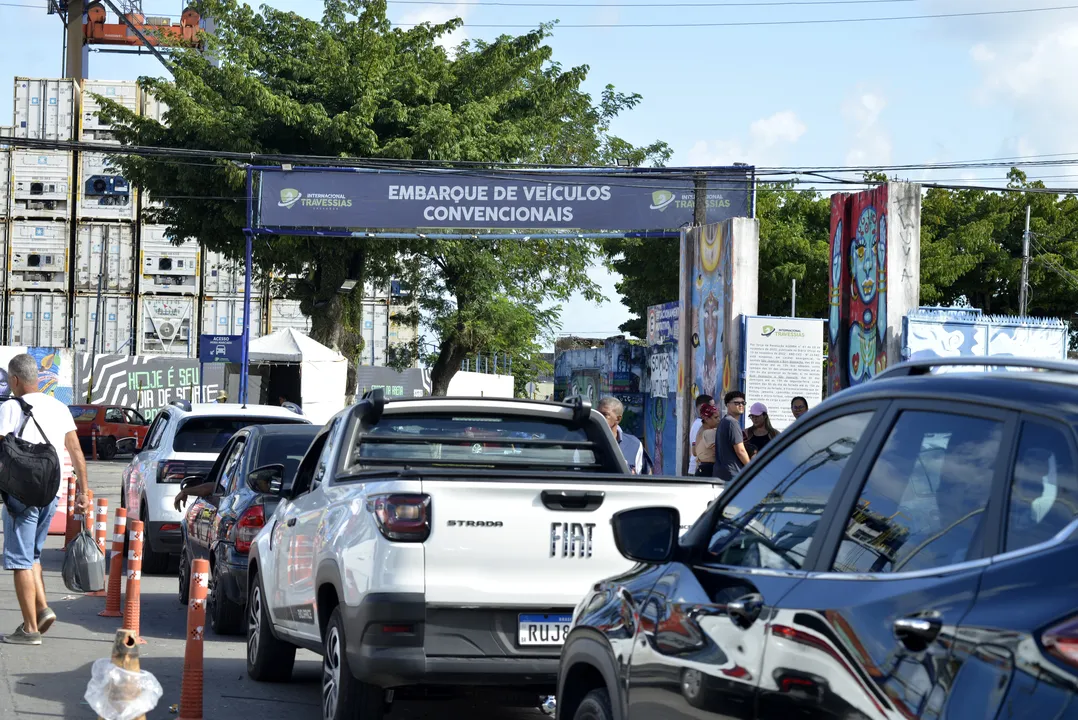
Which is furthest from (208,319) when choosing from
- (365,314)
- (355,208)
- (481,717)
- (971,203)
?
(481,717)

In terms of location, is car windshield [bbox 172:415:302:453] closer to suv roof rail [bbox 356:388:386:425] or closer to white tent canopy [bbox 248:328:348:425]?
suv roof rail [bbox 356:388:386:425]

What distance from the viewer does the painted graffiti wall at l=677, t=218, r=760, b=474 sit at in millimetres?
19891

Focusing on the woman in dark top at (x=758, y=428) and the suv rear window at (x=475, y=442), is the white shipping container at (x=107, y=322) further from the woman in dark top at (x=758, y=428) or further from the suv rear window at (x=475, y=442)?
the suv rear window at (x=475, y=442)

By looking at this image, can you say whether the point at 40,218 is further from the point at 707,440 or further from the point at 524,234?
the point at 707,440

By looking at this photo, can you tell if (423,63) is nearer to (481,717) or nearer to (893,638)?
(481,717)

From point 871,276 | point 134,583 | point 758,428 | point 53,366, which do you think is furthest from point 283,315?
point 134,583

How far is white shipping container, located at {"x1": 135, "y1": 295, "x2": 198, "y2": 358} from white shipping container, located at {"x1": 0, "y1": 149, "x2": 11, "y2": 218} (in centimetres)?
707

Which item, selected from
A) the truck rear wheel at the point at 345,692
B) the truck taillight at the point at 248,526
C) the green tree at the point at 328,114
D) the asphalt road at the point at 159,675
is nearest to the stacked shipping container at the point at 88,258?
the green tree at the point at 328,114

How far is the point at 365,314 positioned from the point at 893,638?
62.1 metres

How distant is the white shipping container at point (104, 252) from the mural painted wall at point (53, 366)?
10.4 meters

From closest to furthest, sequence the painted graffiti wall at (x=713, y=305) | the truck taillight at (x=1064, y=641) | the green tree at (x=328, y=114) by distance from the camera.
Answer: the truck taillight at (x=1064, y=641) < the painted graffiti wall at (x=713, y=305) < the green tree at (x=328, y=114)

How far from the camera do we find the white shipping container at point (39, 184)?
6047 centimetres

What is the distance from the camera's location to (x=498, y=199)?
2488 centimetres

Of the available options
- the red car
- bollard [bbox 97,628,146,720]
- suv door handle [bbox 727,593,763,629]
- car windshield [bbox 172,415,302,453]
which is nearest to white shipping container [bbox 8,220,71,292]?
the red car
